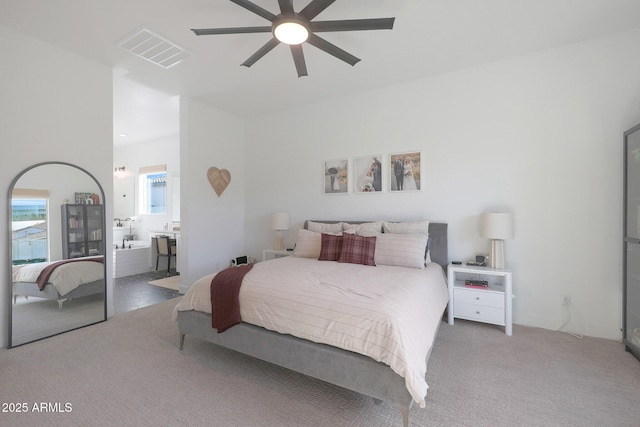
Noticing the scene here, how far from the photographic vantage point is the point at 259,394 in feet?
6.33

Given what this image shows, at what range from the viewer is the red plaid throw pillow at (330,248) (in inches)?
131

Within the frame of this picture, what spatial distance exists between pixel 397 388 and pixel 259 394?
3.17 feet

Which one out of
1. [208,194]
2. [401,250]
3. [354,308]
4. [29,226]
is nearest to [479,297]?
[401,250]

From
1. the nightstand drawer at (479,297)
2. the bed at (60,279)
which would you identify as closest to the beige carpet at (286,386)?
the nightstand drawer at (479,297)

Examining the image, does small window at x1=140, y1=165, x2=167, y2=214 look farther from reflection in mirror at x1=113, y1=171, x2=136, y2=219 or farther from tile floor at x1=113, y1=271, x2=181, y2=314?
tile floor at x1=113, y1=271, x2=181, y2=314

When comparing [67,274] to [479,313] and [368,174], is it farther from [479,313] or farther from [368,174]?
[479,313]

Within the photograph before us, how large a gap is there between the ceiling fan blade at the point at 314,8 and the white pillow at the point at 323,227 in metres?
2.45

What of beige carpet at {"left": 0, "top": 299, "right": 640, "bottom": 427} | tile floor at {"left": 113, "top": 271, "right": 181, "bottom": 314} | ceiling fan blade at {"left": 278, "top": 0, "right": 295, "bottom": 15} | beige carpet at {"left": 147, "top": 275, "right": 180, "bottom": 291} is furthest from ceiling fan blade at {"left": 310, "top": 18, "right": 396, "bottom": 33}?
beige carpet at {"left": 147, "top": 275, "right": 180, "bottom": 291}

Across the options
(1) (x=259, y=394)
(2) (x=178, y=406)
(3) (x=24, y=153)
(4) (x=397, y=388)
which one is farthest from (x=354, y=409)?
(3) (x=24, y=153)

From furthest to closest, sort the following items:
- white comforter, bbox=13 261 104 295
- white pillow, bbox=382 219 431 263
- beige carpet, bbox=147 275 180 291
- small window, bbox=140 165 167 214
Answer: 1. small window, bbox=140 165 167 214
2. beige carpet, bbox=147 275 180 291
3. white pillow, bbox=382 219 431 263
4. white comforter, bbox=13 261 104 295

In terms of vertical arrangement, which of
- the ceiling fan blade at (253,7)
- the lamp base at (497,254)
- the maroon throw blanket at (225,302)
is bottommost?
the maroon throw blanket at (225,302)

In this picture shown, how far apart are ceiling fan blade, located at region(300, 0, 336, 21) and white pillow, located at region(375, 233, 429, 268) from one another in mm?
2213

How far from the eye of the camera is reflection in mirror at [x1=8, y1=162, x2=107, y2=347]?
2.68m

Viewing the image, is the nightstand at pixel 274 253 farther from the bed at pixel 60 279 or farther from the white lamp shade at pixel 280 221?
the bed at pixel 60 279
